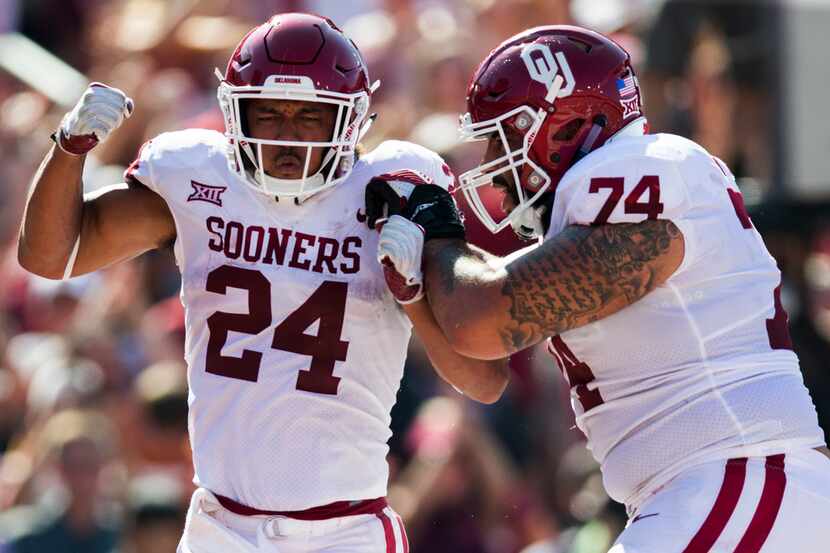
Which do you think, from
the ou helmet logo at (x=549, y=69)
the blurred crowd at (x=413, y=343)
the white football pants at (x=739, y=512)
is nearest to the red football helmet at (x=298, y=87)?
the ou helmet logo at (x=549, y=69)

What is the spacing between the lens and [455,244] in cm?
412

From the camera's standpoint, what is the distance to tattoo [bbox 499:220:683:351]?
151 inches

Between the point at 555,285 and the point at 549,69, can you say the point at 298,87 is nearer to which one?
the point at 549,69

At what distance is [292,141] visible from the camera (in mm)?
4148

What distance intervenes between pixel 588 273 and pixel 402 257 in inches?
19.5

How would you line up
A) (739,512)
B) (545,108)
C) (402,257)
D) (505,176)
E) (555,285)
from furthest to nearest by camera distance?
(505,176), (545,108), (402,257), (555,285), (739,512)

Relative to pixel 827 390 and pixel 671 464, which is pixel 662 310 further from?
pixel 827 390

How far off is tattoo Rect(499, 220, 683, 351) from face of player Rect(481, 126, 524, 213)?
0.34m

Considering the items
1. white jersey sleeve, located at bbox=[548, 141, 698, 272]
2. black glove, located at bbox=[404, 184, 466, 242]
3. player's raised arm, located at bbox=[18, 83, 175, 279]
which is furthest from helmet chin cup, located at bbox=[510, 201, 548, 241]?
player's raised arm, located at bbox=[18, 83, 175, 279]

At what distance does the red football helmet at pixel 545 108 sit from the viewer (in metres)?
4.12

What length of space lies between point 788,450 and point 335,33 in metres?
1.69

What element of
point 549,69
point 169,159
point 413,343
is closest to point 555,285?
point 549,69

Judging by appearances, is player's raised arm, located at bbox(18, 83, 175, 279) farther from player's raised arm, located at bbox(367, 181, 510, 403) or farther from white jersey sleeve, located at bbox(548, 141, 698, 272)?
white jersey sleeve, located at bbox(548, 141, 698, 272)

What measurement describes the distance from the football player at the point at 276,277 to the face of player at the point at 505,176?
0.19 meters
